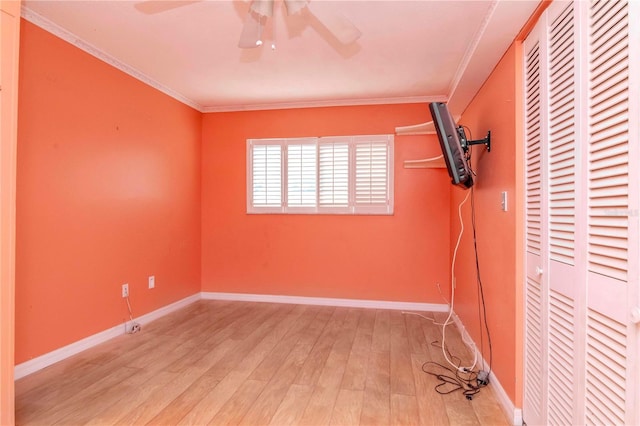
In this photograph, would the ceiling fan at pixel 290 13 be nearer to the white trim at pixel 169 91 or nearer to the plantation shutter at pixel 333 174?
the white trim at pixel 169 91

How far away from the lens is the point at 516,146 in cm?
180

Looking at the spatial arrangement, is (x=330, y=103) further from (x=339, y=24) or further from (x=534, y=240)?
(x=534, y=240)

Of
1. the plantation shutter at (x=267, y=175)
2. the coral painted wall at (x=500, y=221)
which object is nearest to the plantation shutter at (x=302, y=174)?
the plantation shutter at (x=267, y=175)

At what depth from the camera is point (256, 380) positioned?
2203mm

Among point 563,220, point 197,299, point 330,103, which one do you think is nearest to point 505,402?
point 563,220

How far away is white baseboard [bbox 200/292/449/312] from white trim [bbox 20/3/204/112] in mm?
2552

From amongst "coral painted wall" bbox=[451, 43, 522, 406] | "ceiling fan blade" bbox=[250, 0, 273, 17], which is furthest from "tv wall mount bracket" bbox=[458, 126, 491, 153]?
"ceiling fan blade" bbox=[250, 0, 273, 17]

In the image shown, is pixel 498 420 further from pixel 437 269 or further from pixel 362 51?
pixel 362 51

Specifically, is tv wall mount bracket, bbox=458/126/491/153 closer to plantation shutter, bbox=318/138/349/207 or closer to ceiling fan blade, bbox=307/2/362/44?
ceiling fan blade, bbox=307/2/362/44

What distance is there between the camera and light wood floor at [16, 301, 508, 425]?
182cm

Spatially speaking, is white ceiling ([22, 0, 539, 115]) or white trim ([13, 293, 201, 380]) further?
white trim ([13, 293, 201, 380])

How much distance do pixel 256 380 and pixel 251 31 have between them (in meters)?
2.18

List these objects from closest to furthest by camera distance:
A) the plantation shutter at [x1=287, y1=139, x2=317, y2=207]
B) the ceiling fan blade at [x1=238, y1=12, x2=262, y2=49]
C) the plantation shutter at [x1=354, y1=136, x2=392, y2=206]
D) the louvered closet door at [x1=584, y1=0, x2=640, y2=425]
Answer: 1. the louvered closet door at [x1=584, y1=0, x2=640, y2=425]
2. the ceiling fan blade at [x1=238, y1=12, x2=262, y2=49]
3. the plantation shutter at [x1=354, y1=136, x2=392, y2=206]
4. the plantation shutter at [x1=287, y1=139, x2=317, y2=207]

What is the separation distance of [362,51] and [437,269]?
8.29 feet
